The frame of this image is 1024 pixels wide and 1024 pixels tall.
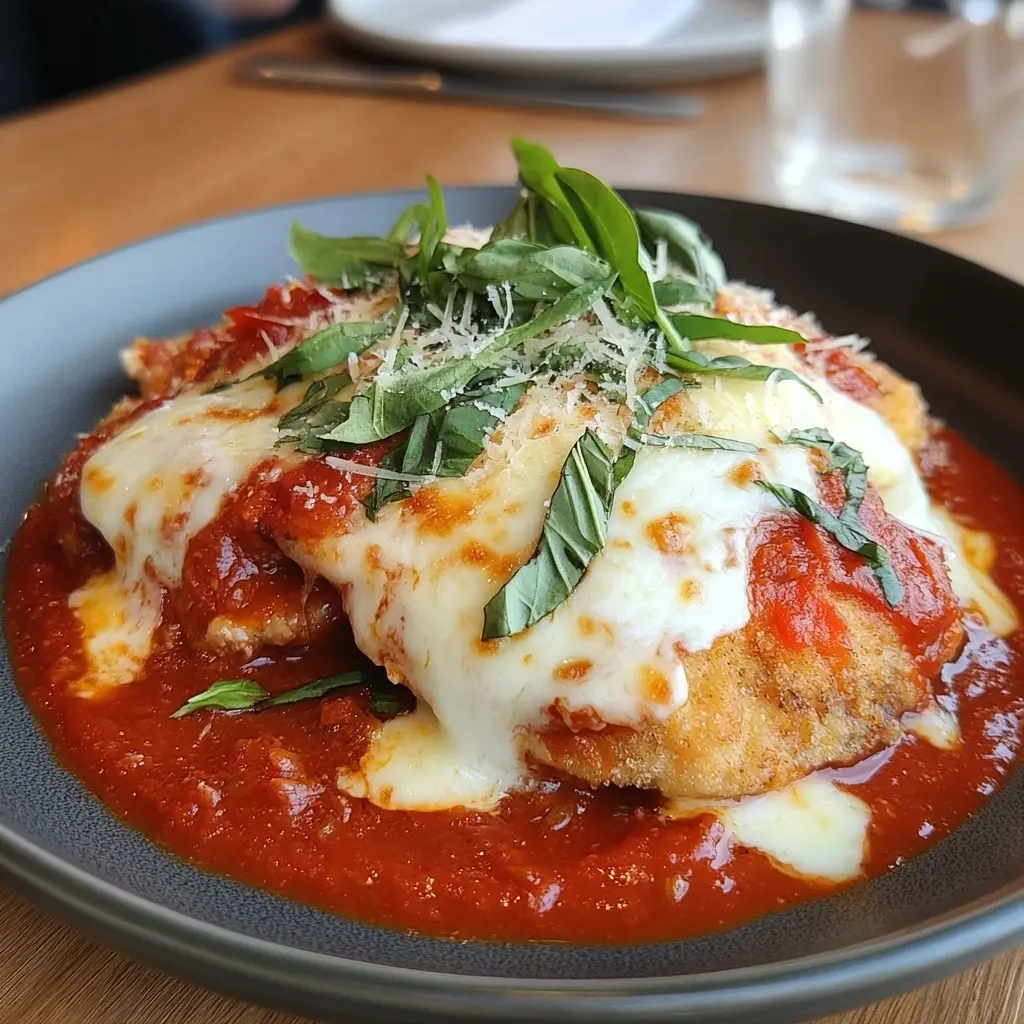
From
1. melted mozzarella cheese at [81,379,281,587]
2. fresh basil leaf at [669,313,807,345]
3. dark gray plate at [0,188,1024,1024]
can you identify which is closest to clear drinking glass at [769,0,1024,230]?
dark gray plate at [0,188,1024,1024]

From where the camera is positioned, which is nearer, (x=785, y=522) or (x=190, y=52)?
(x=785, y=522)

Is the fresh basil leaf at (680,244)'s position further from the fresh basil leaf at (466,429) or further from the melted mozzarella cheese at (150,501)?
the melted mozzarella cheese at (150,501)

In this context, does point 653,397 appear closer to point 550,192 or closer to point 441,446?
point 441,446

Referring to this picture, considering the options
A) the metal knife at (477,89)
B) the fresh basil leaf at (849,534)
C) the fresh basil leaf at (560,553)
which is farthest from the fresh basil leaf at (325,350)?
the metal knife at (477,89)

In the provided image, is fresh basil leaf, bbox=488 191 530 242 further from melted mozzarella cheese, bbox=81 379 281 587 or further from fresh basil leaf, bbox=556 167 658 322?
melted mozzarella cheese, bbox=81 379 281 587

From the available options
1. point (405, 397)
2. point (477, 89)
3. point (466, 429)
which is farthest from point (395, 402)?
point (477, 89)

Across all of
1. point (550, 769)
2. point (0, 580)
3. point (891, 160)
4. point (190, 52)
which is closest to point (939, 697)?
point (550, 769)

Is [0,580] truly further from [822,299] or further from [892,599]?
[822,299]

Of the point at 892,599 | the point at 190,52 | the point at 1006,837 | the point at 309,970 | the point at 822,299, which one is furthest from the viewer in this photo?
the point at 190,52
